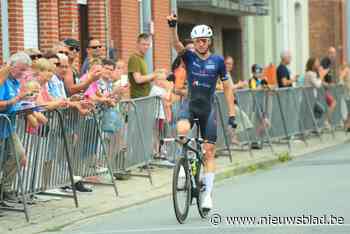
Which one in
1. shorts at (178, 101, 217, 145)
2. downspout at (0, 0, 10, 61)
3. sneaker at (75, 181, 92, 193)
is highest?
downspout at (0, 0, 10, 61)

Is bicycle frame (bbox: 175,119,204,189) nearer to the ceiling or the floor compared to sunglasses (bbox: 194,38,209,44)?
nearer to the floor

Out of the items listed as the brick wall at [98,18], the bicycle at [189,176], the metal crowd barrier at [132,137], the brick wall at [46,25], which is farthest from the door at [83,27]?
the bicycle at [189,176]

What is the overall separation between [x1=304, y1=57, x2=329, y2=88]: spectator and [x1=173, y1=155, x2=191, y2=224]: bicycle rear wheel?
14288mm

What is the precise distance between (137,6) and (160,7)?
4.88ft

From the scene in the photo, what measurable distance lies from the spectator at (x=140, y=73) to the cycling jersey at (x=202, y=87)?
520 cm

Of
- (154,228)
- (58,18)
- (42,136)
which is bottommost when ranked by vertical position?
(154,228)

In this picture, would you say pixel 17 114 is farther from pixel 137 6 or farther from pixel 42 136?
pixel 137 6

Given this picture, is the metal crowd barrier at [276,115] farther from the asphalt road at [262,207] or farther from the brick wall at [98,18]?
the brick wall at [98,18]

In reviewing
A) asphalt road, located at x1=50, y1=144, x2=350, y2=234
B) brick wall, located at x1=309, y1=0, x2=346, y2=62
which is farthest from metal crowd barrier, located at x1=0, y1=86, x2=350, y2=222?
brick wall, located at x1=309, y1=0, x2=346, y2=62

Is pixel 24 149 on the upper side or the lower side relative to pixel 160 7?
lower

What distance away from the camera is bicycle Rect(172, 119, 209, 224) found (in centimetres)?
1213

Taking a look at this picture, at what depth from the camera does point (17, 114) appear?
1272 centimetres

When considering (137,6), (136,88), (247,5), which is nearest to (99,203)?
(136,88)

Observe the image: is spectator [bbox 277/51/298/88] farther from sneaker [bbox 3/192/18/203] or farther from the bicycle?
sneaker [bbox 3/192/18/203]
